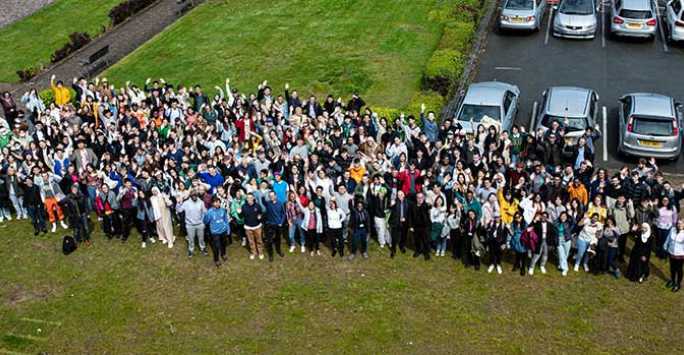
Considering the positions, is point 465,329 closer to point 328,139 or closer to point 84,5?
point 328,139

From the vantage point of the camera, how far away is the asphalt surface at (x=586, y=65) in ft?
82.0

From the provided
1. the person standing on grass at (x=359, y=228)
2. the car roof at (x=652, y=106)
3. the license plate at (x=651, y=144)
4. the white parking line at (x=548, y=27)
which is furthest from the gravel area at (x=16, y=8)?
the license plate at (x=651, y=144)

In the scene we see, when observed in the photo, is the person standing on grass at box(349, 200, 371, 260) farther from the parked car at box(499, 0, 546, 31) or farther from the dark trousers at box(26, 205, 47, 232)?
the parked car at box(499, 0, 546, 31)

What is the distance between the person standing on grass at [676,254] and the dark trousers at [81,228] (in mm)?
13190

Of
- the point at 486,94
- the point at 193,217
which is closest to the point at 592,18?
the point at 486,94

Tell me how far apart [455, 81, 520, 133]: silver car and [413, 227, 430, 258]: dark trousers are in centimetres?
519

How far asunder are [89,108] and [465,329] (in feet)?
44.8

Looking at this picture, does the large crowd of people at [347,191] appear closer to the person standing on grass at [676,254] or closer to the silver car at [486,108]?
the person standing on grass at [676,254]

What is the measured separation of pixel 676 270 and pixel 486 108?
8.08 metres

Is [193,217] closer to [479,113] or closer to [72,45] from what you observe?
[479,113]

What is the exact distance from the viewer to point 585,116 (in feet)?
67.4

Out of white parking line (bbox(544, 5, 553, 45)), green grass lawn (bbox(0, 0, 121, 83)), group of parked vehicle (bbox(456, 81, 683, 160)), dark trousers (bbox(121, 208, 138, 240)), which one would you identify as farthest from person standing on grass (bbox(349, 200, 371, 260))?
green grass lawn (bbox(0, 0, 121, 83))

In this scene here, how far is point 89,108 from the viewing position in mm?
22234

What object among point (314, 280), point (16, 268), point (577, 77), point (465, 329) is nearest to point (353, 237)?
point (314, 280)
